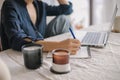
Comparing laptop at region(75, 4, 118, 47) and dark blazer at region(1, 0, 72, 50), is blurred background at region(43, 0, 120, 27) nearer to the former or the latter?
dark blazer at region(1, 0, 72, 50)

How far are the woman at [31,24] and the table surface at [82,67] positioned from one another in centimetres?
9

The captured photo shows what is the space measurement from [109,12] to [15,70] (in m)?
2.31

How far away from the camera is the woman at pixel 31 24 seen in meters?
1.14

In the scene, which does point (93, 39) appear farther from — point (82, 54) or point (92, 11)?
point (92, 11)

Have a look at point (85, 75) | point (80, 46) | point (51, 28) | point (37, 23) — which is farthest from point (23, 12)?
point (85, 75)

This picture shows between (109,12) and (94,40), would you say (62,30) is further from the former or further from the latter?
(109,12)

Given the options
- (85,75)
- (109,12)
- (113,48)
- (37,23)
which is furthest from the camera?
(109,12)

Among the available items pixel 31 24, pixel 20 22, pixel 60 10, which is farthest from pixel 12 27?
pixel 60 10

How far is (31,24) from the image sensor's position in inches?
61.3

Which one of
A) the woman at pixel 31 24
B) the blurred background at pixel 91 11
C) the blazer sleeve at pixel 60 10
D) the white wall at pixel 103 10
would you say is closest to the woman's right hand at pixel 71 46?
the woman at pixel 31 24

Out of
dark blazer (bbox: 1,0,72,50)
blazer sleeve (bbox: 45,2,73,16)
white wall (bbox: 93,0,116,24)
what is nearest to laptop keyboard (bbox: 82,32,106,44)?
dark blazer (bbox: 1,0,72,50)

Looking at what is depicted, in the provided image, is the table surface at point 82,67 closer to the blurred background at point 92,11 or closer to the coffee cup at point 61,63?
the coffee cup at point 61,63

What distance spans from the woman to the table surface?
0.09 meters

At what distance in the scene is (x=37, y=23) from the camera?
1.67 metres
